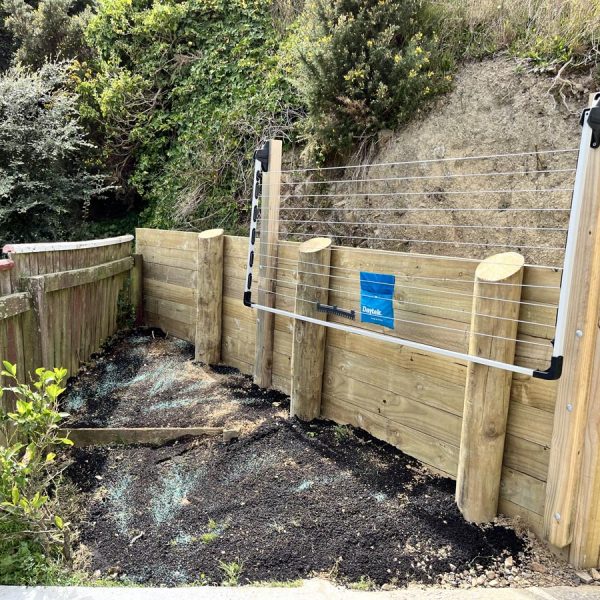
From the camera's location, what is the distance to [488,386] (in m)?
2.68

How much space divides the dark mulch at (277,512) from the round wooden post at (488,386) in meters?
0.19

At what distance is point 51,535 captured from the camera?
2508 mm

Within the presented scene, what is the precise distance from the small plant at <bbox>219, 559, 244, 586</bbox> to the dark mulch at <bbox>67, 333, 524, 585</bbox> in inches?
0.8

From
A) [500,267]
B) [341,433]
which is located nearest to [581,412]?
[500,267]

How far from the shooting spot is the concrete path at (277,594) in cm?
219

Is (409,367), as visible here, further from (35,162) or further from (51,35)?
(51,35)

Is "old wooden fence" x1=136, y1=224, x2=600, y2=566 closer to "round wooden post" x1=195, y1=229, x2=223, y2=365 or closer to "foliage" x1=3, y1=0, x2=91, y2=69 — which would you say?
"round wooden post" x1=195, y1=229, x2=223, y2=365

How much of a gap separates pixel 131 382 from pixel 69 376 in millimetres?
606

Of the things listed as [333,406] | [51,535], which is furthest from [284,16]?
[51,535]

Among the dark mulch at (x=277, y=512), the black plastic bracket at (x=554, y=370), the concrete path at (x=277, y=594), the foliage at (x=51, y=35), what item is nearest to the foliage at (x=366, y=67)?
the dark mulch at (x=277, y=512)

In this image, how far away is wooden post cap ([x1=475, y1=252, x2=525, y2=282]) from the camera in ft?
Result: 8.52

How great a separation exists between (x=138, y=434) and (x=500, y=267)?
2.69 metres

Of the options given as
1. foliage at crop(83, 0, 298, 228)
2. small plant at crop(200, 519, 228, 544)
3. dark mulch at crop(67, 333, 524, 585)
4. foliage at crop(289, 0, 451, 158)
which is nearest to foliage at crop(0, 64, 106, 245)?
foliage at crop(83, 0, 298, 228)

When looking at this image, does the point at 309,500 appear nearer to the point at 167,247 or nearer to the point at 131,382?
the point at 131,382
